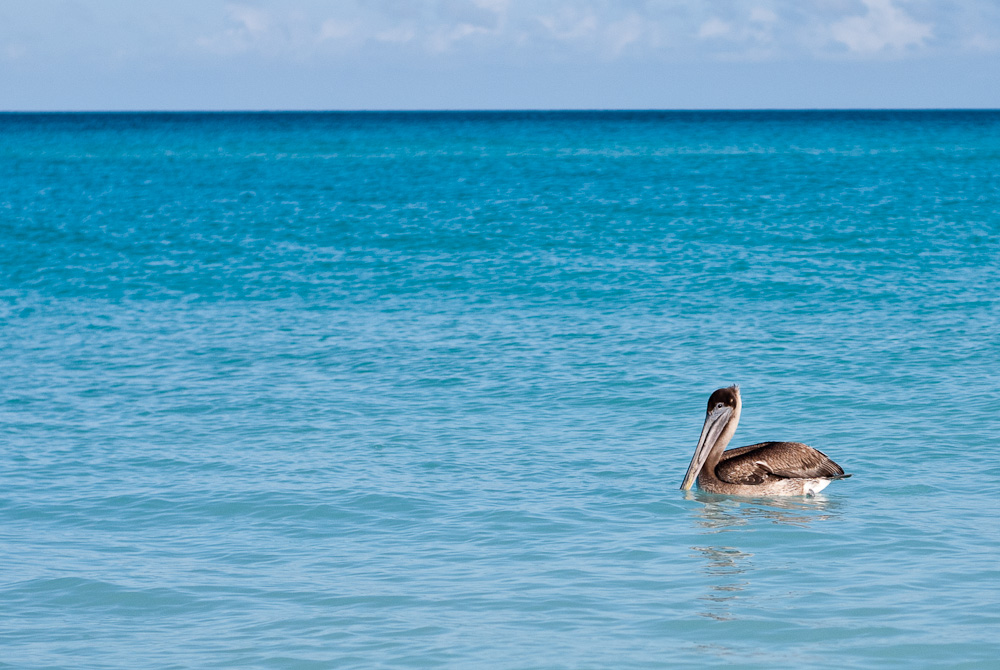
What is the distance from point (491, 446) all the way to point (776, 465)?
8.56 feet

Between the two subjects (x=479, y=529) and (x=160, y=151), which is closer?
(x=479, y=529)

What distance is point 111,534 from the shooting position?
29.0 ft

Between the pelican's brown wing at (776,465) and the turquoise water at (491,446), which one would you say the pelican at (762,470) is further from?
the turquoise water at (491,446)

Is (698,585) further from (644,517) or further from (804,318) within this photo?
(804,318)

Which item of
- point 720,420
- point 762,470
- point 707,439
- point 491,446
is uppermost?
point 720,420

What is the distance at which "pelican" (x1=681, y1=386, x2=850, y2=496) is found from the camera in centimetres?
975

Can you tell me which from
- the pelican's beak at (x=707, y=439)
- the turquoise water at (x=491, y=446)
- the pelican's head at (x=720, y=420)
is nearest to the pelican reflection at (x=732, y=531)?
the turquoise water at (x=491, y=446)

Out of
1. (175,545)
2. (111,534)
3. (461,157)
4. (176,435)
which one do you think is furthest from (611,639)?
(461,157)

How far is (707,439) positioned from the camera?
10289 mm

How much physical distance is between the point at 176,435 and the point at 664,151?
57.2 metres

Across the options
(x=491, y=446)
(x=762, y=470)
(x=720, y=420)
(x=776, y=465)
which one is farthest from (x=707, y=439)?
(x=491, y=446)

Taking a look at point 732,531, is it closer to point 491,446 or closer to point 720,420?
point 720,420

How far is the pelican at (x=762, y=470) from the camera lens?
975 cm

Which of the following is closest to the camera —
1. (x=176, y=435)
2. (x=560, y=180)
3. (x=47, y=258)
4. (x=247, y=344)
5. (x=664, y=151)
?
(x=176, y=435)
